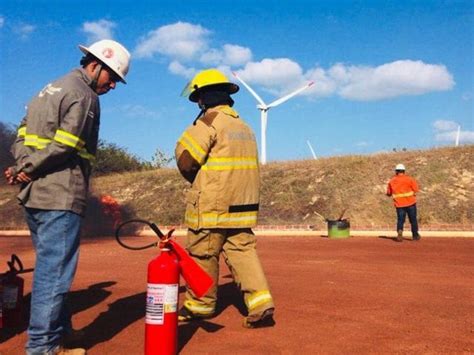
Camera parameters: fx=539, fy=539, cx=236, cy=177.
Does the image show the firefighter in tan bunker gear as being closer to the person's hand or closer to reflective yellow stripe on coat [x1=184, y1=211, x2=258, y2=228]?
reflective yellow stripe on coat [x1=184, y1=211, x2=258, y2=228]

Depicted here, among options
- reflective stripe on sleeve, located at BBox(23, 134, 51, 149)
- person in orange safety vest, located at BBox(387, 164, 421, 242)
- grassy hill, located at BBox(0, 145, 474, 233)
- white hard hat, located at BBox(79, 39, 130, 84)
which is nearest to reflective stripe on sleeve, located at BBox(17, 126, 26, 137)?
reflective stripe on sleeve, located at BBox(23, 134, 51, 149)

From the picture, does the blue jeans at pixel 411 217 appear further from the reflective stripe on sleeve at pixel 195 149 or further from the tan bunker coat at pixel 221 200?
the reflective stripe on sleeve at pixel 195 149

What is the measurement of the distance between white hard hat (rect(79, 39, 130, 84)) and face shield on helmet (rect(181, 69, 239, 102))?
102 cm

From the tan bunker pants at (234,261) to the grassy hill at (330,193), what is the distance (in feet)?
50.1

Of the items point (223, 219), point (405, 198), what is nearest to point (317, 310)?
point (223, 219)

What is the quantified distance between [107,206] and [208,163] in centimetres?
1787

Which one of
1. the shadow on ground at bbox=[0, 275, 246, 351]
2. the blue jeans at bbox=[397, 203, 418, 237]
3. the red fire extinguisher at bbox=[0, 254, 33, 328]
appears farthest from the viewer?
the blue jeans at bbox=[397, 203, 418, 237]

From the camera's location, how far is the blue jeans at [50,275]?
352cm

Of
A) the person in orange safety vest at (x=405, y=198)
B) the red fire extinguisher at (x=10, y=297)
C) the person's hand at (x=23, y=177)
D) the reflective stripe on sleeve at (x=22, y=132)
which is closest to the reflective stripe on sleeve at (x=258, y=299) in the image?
the red fire extinguisher at (x=10, y=297)

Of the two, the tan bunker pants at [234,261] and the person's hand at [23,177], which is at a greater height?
the person's hand at [23,177]

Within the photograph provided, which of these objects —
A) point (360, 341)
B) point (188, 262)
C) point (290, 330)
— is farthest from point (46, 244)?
point (360, 341)

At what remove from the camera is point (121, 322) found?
486 cm

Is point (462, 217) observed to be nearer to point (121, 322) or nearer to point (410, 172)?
point (410, 172)

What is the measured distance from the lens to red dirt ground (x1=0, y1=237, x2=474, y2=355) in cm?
415
